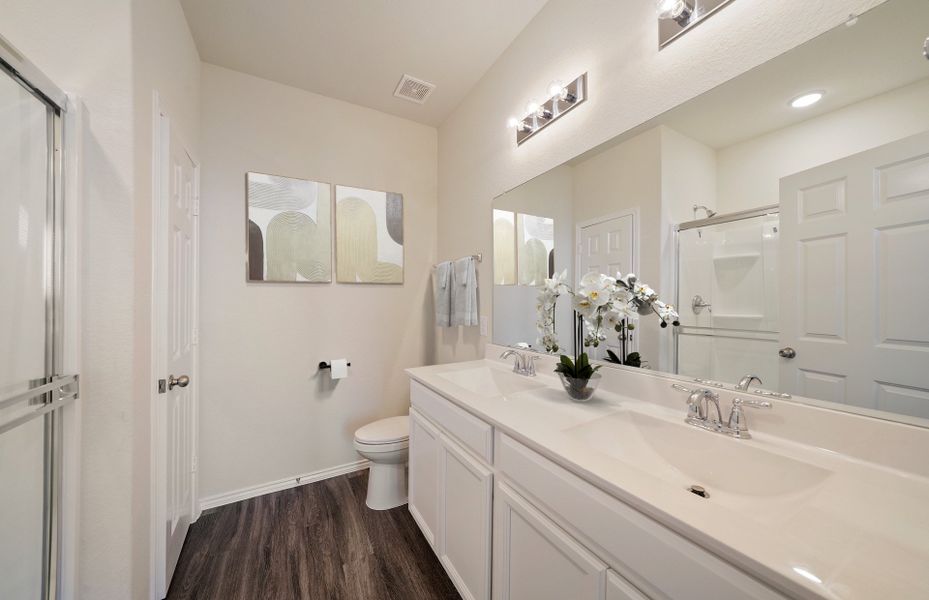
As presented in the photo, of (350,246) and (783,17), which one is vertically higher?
(783,17)

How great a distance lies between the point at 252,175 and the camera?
6.51 ft

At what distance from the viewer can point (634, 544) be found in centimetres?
61

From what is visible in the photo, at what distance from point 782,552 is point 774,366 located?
0.59 m

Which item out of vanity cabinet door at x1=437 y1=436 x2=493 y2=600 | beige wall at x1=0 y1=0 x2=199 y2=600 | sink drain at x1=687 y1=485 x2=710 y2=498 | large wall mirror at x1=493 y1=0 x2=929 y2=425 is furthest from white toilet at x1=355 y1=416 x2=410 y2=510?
sink drain at x1=687 y1=485 x2=710 y2=498

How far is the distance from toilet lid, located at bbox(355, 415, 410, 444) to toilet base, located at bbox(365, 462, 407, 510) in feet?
0.60

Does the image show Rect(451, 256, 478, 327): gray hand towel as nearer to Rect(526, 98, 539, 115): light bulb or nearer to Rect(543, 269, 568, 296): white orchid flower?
Rect(543, 269, 568, 296): white orchid flower

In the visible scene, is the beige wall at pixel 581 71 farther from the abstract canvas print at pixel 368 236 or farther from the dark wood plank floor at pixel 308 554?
the dark wood plank floor at pixel 308 554

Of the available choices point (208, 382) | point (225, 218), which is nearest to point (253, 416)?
point (208, 382)

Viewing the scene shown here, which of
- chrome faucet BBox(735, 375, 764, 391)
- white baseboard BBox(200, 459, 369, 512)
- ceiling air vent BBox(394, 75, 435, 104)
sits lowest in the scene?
white baseboard BBox(200, 459, 369, 512)

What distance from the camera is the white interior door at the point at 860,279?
2.18 feet

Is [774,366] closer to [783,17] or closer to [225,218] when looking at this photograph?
[783,17]

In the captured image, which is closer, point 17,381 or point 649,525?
point 649,525

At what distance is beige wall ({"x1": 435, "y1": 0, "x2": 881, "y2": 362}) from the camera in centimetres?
88

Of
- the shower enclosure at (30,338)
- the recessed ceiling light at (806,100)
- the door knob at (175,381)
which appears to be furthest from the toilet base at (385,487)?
the recessed ceiling light at (806,100)
